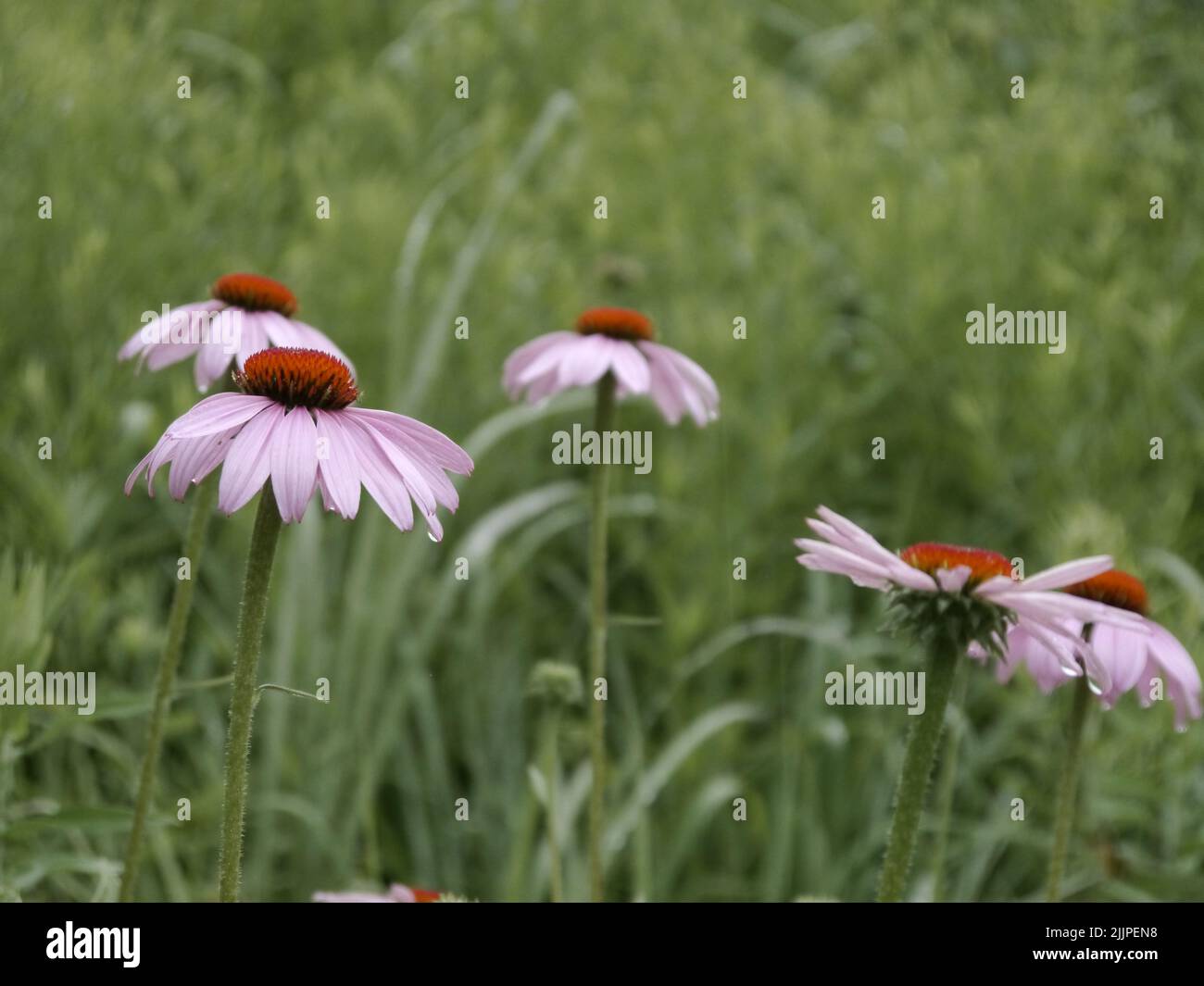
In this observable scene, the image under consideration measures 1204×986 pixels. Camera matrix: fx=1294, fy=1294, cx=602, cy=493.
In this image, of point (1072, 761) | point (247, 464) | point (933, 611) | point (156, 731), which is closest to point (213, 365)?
point (156, 731)

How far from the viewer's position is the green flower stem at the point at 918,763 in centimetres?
109

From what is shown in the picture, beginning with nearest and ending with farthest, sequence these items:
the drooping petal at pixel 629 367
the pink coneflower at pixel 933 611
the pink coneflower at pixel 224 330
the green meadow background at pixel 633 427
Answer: the pink coneflower at pixel 933 611, the pink coneflower at pixel 224 330, the drooping petal at pixel 629 367, the green meadow background at pixel 633 427

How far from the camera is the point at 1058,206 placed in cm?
382

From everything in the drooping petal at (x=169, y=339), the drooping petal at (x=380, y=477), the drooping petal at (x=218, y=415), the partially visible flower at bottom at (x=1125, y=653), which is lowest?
the partially visible flower at bottom at (x=1125, y=653)

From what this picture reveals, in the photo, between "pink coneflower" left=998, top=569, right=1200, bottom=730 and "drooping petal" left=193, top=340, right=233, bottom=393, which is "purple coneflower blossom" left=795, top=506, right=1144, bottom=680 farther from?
"drooping petal" left=193, top=340, right=233, bottom=393

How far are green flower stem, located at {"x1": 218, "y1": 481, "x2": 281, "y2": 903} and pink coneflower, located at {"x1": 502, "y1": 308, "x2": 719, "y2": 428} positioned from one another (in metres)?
0.62

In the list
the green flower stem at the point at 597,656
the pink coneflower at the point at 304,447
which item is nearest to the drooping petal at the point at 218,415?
the pink coneflower at the point at 304,447

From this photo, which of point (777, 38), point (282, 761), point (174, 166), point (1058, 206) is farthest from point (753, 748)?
point (777, 38)

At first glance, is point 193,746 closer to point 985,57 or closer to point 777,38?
point 985,57

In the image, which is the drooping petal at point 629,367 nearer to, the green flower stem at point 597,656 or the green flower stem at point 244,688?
the green flower stem at point 597,656

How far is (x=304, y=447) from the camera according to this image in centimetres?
101

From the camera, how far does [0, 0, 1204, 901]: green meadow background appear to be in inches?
99.8

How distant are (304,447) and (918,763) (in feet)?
1.89

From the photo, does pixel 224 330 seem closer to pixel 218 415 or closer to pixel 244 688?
pixel 218 415
